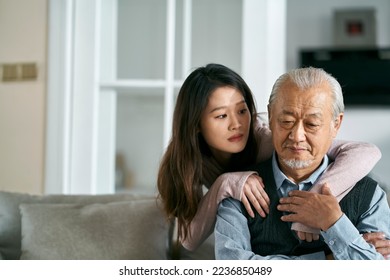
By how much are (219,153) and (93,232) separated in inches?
16.4

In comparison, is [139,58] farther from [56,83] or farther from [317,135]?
[317,135]

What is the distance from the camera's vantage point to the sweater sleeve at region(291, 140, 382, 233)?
0.85m

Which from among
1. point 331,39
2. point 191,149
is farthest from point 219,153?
point 331,39

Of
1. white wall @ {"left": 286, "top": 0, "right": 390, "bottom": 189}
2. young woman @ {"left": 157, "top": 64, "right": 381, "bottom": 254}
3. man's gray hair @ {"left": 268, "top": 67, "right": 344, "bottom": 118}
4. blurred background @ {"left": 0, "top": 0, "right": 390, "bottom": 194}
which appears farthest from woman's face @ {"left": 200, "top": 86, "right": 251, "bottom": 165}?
white wall @ {"left": 286, "top": 0, "right": 390, "bottom": 189}

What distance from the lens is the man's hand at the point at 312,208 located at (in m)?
0.82

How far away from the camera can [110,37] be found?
1791 millimetres

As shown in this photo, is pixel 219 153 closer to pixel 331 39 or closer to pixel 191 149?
pixel 191 149

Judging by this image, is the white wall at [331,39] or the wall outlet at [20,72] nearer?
the wall outlet at [20,72]

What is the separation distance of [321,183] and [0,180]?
1.26m

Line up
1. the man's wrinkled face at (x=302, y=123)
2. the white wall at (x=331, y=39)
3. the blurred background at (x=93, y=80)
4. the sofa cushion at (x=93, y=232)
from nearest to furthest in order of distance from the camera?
the man's wrinkled face at (x=302, y=123)
the sofa cushion at (x=93, y=232)
the blurred background at (x=93, y=80)
the white wall at (x=331, y=39)

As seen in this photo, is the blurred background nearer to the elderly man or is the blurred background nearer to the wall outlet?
the wall outlet

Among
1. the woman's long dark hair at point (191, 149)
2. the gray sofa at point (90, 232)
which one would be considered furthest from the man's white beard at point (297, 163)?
the gray sofa at point (90, 232)

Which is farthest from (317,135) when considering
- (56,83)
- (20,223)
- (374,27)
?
(374,27)

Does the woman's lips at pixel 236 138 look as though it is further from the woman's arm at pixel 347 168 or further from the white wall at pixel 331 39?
the white wall at pixel 331 39
